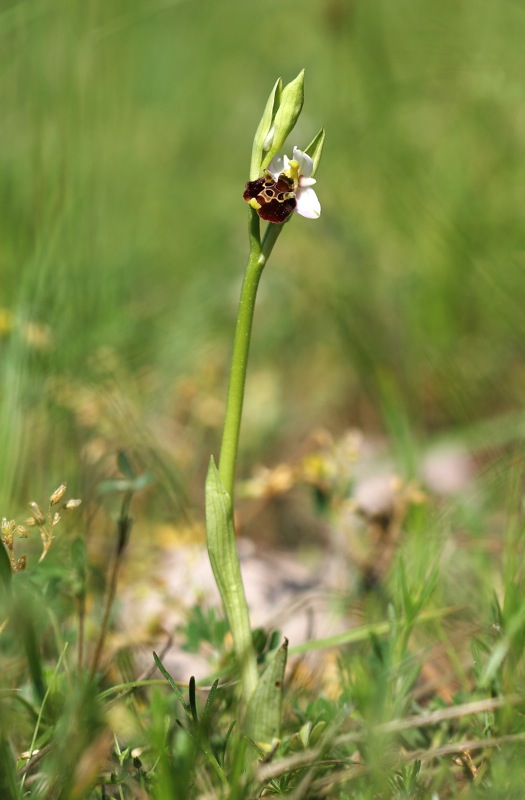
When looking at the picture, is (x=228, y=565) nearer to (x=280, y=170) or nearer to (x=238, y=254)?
(x=280, y=170)

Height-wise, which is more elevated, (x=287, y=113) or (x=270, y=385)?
(x=270, y=385)

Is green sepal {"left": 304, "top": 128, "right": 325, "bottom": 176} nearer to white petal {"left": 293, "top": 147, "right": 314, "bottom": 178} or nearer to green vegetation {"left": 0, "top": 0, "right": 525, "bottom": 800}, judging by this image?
white petal {"left": 293, "top": 147, "right": 314, "bottom": 178}

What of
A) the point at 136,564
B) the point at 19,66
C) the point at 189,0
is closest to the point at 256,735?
the point at 136,564

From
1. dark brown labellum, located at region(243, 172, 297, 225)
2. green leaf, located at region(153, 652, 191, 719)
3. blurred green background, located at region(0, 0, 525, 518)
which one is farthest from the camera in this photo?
blurred green background, located at region(0, 0, 525, 518)

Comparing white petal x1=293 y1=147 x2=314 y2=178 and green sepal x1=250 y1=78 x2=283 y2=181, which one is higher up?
green sepal x1=250 y1=78 x2=283 y2=181

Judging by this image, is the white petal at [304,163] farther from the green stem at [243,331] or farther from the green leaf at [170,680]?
the green leaf at [170,680]

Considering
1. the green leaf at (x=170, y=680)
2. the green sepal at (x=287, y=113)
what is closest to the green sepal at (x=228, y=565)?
the green leaf at (x=170, y=680)

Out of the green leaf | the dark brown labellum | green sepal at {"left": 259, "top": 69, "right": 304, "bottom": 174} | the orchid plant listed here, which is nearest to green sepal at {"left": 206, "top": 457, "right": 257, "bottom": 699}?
the orchid plant

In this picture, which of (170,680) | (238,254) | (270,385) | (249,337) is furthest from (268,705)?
(238,254)
